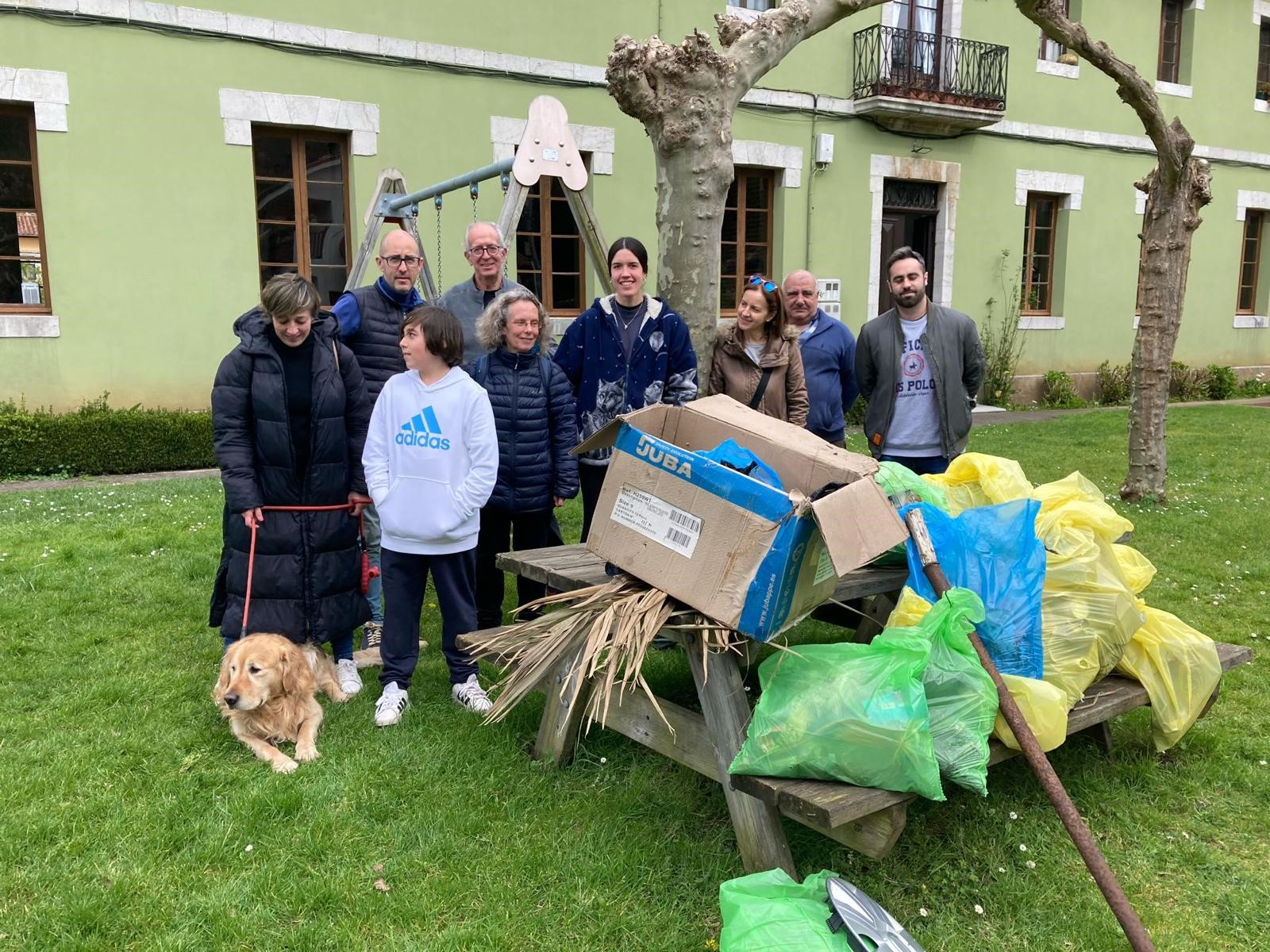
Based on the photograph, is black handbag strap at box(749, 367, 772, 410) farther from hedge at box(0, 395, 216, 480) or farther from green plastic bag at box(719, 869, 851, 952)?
hedge at box(0, 395, 216, 480)

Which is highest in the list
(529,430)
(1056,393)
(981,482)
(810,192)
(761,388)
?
(810,192)

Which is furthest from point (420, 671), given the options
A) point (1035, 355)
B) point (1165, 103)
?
point (1165, 103)

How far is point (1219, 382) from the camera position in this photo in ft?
57.7

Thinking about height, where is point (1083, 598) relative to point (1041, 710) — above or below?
above

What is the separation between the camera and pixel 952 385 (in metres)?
4.85

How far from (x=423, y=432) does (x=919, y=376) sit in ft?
8.52

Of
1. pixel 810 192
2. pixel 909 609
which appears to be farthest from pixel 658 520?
pixel 810 192

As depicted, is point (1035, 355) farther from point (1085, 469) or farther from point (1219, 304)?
point (1085, 469)

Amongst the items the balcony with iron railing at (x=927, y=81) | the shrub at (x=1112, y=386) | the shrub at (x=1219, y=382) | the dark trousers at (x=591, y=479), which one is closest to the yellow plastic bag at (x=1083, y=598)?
the dark trousers at (x=591, y=479)

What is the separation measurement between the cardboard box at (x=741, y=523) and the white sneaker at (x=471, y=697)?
123 centimetres

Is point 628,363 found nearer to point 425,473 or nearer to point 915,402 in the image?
point 425,473

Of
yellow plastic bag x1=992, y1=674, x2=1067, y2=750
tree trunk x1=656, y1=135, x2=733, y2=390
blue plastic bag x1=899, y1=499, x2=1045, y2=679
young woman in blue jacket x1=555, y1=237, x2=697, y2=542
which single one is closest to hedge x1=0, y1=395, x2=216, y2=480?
tree trunk x1=656, y1=135, x2=733, y2=390

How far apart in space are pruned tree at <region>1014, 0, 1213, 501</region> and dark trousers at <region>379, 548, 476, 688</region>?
637 centimetres

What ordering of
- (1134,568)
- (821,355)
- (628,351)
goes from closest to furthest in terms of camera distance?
(1134,568) < (628,351) < (821,355)
